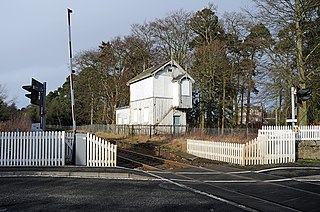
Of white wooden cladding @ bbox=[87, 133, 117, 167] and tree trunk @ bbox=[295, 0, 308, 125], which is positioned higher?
tree trunk @ bbox=[295, 0, 308, 125]

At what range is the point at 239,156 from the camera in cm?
1666

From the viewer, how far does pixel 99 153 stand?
14.4 m

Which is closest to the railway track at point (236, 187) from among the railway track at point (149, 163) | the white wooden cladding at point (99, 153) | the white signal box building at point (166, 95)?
the railway track at point (149, 163)

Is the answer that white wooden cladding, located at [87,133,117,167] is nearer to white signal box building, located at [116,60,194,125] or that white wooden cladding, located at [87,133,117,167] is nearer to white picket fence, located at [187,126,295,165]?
white picket fence, located at [187,126,295,165]

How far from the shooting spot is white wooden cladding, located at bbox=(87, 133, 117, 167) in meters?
14.4

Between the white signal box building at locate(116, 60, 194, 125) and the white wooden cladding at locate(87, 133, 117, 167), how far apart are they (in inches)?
1014

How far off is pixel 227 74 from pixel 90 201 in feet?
131

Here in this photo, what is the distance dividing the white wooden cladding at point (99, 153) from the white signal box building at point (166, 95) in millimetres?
25755

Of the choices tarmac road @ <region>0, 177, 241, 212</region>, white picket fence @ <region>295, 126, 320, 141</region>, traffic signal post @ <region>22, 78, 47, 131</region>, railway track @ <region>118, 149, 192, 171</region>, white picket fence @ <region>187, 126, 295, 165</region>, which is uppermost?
traffic signal post @ <region>22, 78, 47, 131</region>

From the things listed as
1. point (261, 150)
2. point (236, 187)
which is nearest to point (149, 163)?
point (261, 150)

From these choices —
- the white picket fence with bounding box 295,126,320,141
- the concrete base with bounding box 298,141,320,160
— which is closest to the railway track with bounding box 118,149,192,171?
the concrete base with bounding box 298,141,320,160

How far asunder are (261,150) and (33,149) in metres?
10.1

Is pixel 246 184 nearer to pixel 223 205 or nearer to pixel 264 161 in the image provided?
pixel 223 205

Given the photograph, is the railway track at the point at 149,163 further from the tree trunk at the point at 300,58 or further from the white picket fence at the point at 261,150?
the tree trunk at the point at 300,58
